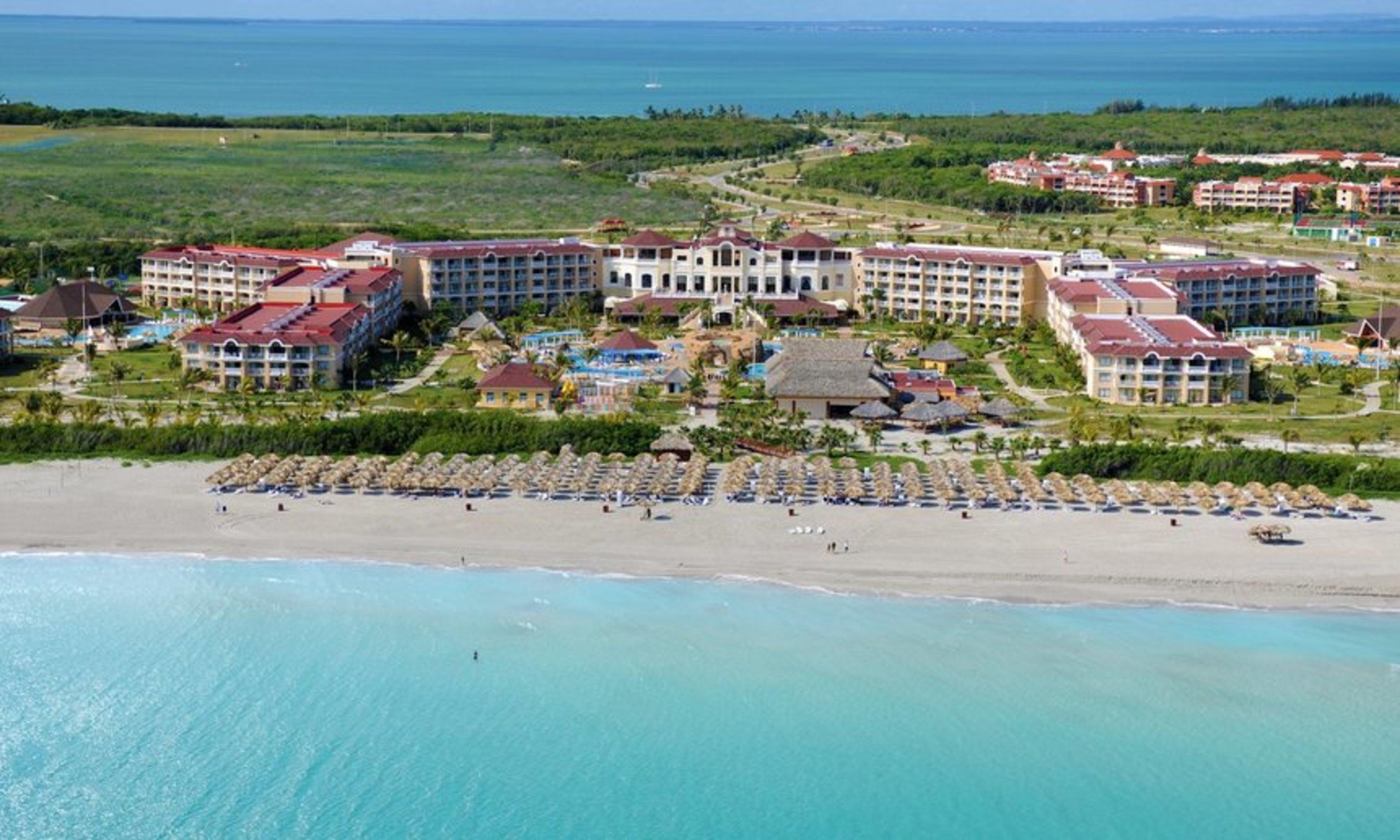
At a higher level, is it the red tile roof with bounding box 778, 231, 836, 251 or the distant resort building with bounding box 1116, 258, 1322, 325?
the red tile roof with bounding box 778, 231, 836, 251

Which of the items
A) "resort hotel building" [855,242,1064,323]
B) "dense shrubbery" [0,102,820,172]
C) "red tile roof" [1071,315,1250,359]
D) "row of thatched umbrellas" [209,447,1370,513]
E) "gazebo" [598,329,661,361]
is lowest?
"row of thatched umbrellas" [209,447,1370,513]

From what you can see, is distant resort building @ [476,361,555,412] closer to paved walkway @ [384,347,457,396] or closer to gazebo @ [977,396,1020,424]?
paved walkway @ [384,347,457,396]

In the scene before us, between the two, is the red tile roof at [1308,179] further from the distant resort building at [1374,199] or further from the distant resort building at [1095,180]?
the distant resort building at [1095,180]

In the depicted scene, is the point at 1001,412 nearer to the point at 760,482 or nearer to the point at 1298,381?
the point at 760,482

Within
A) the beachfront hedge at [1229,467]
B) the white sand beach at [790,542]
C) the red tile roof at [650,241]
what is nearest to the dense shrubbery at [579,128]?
the red tile roof at [650,241]

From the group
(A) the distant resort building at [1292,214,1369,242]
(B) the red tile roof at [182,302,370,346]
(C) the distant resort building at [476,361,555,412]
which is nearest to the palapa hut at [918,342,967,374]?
(C) the distant resort building at [476,361,555,412]

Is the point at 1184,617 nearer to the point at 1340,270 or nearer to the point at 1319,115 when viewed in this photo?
the point at 1340,270

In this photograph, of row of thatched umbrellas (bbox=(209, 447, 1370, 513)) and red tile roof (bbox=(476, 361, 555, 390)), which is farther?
red tile roof (bbox=(476, 361, 555, 390))
